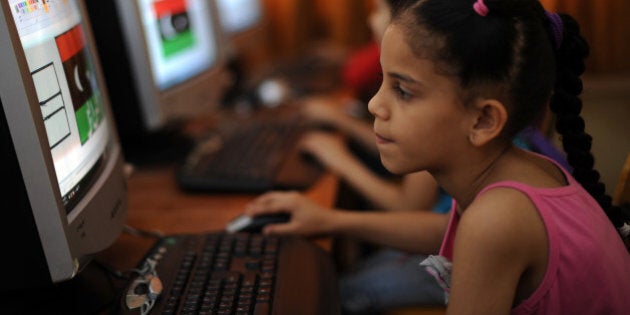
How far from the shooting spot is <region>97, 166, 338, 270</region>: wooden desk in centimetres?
108

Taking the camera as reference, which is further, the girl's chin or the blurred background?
the blurred background

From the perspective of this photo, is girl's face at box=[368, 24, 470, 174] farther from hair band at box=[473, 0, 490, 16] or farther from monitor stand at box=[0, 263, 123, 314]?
monitor stand at box=[0, 263, 123, 314]

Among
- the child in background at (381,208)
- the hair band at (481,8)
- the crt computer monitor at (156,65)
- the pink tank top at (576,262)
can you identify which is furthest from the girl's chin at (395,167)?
the crt computer monitor at (156,65)

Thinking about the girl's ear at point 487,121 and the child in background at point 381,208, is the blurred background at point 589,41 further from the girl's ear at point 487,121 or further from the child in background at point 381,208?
the child in background at point 381,208

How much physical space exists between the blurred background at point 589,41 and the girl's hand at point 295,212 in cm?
46

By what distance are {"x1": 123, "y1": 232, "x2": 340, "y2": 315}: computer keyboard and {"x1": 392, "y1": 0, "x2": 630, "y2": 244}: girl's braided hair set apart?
34 cm

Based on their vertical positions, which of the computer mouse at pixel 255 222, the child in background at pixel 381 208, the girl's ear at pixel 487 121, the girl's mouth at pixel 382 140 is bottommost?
the child in background at pixel 381 208

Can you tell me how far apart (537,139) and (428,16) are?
0.38m

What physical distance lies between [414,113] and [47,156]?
1.46ft

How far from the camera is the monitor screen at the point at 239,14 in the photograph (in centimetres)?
184

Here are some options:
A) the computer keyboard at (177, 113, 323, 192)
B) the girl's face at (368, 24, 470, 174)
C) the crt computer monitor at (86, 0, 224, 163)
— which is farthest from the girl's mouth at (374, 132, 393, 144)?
the crt computer monitor at (86, 0, 224, 163)

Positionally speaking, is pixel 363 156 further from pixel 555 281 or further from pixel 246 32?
pixel 555 281

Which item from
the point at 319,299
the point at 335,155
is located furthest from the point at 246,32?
the point at 319,299

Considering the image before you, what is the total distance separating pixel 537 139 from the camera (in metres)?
1.01
